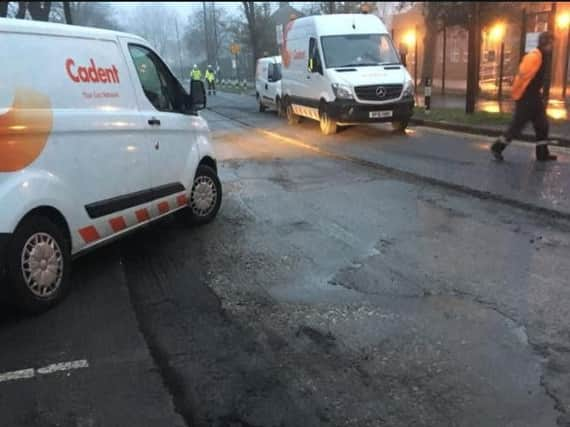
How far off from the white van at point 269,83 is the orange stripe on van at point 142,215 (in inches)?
561

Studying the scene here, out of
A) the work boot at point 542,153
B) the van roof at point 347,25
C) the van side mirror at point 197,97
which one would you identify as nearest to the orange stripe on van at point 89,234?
the van side mirror at point 197,97

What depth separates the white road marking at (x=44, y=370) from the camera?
12.1 feet

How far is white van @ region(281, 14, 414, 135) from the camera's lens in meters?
13.9

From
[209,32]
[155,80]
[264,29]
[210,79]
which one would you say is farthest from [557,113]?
[209,32]

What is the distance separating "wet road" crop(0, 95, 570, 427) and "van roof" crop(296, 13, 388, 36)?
8279mm

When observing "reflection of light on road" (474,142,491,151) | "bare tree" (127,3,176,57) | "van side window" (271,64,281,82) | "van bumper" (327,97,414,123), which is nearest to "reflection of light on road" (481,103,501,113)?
"van bumper" (327,97,414,123)

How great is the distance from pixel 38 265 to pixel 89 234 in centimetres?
66

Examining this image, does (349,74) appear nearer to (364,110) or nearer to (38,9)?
(364,110)

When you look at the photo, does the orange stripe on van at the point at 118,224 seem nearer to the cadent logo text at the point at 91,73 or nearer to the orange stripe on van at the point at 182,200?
the orange stripe on van at the point at 182,200

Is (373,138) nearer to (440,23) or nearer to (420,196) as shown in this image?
(420,196)

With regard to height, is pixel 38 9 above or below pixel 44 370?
above

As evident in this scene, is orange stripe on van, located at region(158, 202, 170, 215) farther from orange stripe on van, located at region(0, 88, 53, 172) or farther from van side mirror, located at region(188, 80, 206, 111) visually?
orange stripe on van, located at region(0, 88, 53, 172)

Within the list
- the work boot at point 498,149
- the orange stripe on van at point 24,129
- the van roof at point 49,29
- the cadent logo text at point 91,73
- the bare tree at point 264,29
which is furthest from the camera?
the bare tree at point 264,29

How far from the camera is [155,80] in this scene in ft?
20.8
